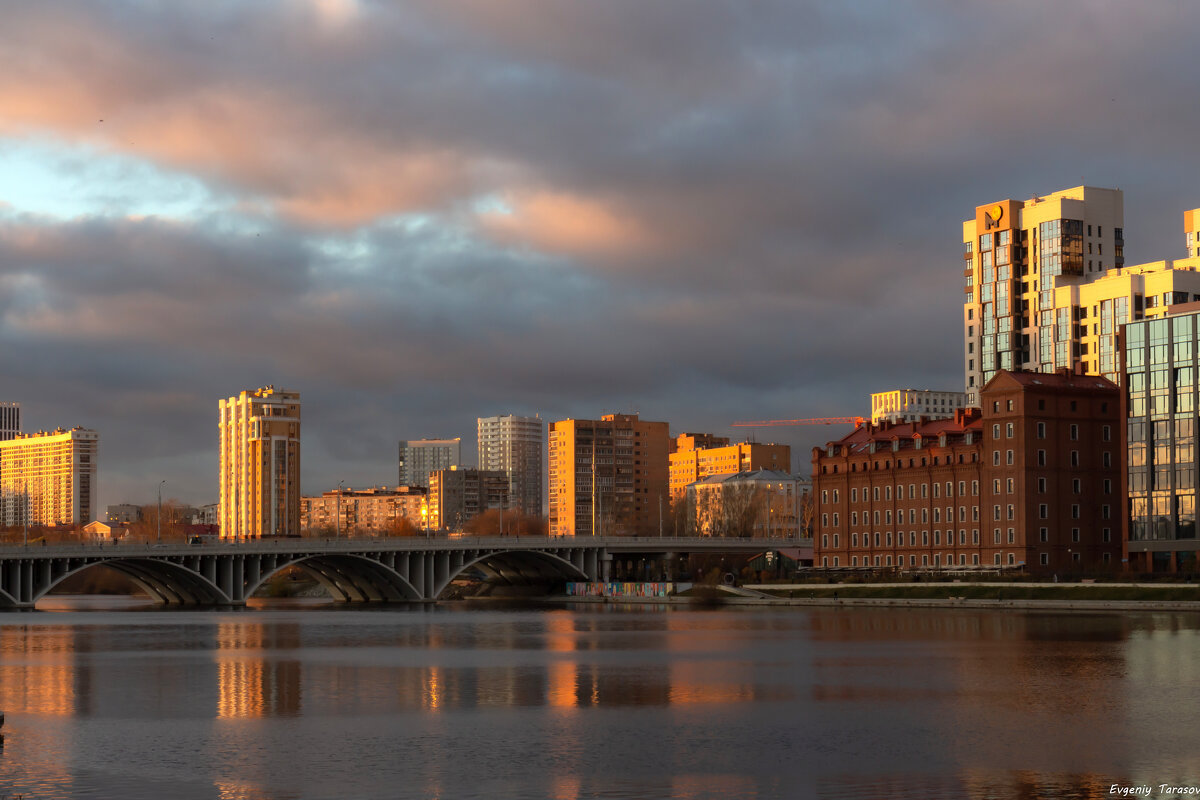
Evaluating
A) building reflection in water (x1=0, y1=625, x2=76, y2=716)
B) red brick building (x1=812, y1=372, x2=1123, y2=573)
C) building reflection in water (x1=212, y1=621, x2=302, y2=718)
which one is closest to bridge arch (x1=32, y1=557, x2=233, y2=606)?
building reflection in water (x1=0, y1=625, x2=76, y2=716)

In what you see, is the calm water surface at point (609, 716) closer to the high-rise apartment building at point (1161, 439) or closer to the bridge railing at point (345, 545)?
the high-rise apartment building at point (1161, 439)

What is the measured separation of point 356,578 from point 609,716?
128001 millimetres

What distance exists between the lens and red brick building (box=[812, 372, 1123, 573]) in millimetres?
143250

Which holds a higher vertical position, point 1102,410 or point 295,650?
point 1102,410

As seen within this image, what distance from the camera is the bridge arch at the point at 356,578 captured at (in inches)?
6235

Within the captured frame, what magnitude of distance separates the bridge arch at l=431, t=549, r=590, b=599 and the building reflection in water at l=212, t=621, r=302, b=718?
72000 mm

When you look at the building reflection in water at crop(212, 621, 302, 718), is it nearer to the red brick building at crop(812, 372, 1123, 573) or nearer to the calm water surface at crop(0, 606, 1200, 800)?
the calm water surface at crop(0, 606, 1200, 800)

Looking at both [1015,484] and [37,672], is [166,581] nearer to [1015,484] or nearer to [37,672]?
[1015,484]

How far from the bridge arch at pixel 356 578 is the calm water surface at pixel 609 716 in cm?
6875

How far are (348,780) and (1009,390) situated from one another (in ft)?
389

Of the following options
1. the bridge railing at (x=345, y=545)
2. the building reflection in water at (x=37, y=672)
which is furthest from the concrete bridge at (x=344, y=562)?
the building reflection in water at (x=37, y=672)

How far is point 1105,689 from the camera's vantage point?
5362 centimetres

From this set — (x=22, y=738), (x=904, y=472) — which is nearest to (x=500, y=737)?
(x=22, y=738)

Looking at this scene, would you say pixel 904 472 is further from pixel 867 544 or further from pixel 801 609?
pixel 801 609
